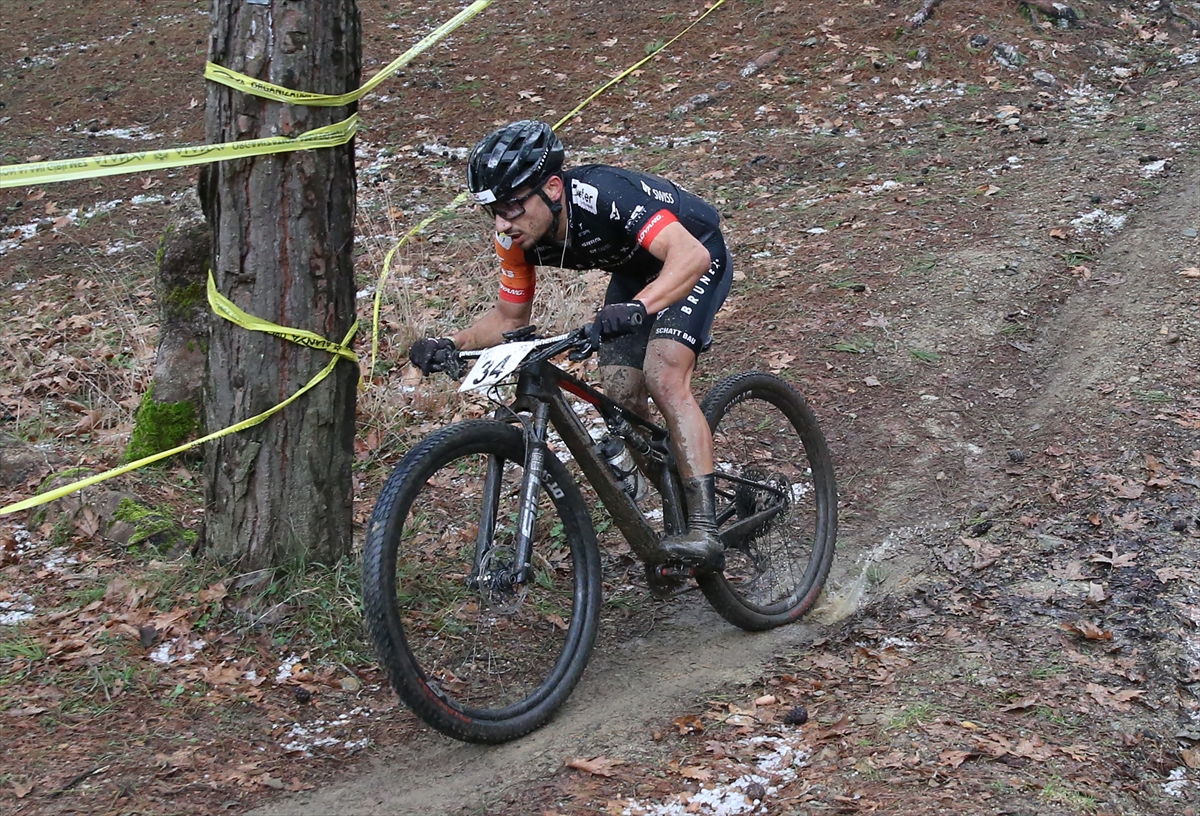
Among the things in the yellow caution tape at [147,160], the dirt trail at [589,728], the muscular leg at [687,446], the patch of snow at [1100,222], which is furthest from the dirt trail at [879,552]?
the yellow caution tape at [147,160]

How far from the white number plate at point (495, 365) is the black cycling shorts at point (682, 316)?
71 cm

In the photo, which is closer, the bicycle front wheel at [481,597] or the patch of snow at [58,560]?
the bicycle front wheel at [481,597]

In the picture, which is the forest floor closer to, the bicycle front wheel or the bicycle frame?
the bicycle front wheel

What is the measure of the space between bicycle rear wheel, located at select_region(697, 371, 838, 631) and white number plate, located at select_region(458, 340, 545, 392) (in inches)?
45.9

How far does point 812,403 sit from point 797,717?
2870mm

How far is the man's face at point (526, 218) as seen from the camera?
12.4 feet

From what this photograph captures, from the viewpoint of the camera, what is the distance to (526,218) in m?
3.82

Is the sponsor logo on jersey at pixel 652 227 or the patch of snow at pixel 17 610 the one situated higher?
the sponsor logo on jersey at pixel 652 227

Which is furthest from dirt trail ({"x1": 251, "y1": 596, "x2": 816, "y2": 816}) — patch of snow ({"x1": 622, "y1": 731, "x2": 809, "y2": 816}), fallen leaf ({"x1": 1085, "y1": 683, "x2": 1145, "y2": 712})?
fallen leaf ({"x1": 1085, "y1": 683, "x2": 1145, "y2": 712})

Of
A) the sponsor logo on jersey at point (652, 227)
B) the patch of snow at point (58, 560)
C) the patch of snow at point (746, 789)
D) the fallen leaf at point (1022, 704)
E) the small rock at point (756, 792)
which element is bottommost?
the patch of snow at point (746, 789)

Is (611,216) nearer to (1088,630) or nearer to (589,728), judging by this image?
(589,728)

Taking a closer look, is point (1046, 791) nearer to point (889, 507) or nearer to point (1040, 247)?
point (889, 507)

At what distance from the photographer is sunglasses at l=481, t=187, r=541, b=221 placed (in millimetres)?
3775

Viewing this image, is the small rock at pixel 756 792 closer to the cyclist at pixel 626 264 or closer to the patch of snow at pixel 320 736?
the cyclist at pixel 626 264
